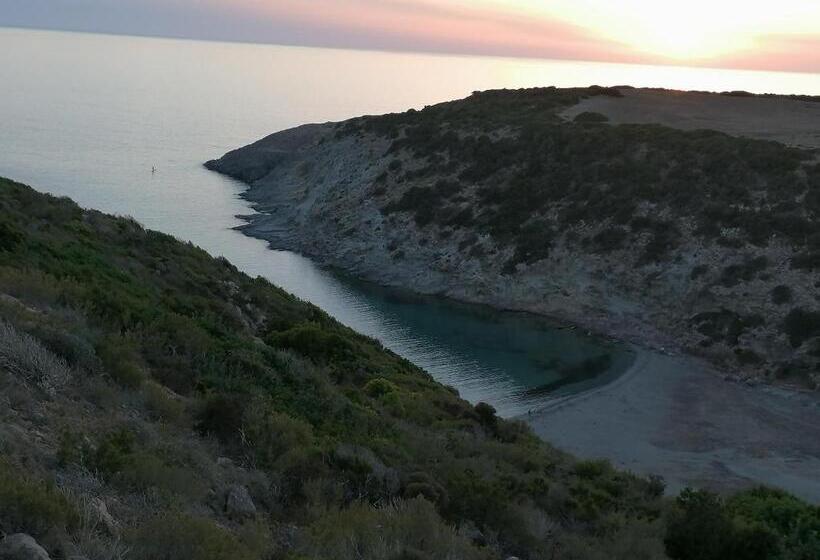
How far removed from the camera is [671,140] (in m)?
63.2

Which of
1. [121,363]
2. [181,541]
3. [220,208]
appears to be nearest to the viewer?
[181,541]

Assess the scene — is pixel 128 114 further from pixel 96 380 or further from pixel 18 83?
pixel 96 380

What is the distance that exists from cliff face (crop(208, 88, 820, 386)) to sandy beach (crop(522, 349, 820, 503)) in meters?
4.30

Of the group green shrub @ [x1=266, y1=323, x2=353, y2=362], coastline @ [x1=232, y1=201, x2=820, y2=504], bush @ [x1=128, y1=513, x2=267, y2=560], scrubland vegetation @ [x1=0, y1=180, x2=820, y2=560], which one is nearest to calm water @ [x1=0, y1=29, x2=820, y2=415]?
coastline @ [x1=232, y1=201, x2=820, y2=504]

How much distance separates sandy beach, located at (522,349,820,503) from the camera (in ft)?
92.3

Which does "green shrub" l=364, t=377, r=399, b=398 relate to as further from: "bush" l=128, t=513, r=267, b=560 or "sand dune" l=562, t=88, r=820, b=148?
"sand dune" l=562, t=88, r=820, b=148

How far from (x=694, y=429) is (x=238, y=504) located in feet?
89.6

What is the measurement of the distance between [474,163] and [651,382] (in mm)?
34265

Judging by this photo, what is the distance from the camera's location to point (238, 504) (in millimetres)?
9594

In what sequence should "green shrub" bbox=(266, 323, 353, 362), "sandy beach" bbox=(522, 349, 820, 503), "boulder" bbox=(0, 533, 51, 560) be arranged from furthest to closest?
"sandy beach" bbox=(522, 349, 820, 503) → "green shrub" bbox=(266, 323, 353, 362) → "boulder" bbox=(0, 533, 51, 560)

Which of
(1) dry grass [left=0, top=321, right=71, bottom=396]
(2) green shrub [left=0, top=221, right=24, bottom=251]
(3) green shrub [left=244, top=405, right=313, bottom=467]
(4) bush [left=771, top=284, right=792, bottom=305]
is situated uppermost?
(2) green shrub [left=0, top=221, right=24, bottom=251]

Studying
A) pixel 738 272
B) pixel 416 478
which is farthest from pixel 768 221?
pixel 416 478

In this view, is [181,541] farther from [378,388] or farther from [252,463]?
[378,388]

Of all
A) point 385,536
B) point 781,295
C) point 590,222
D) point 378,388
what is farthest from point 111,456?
point 590,222
